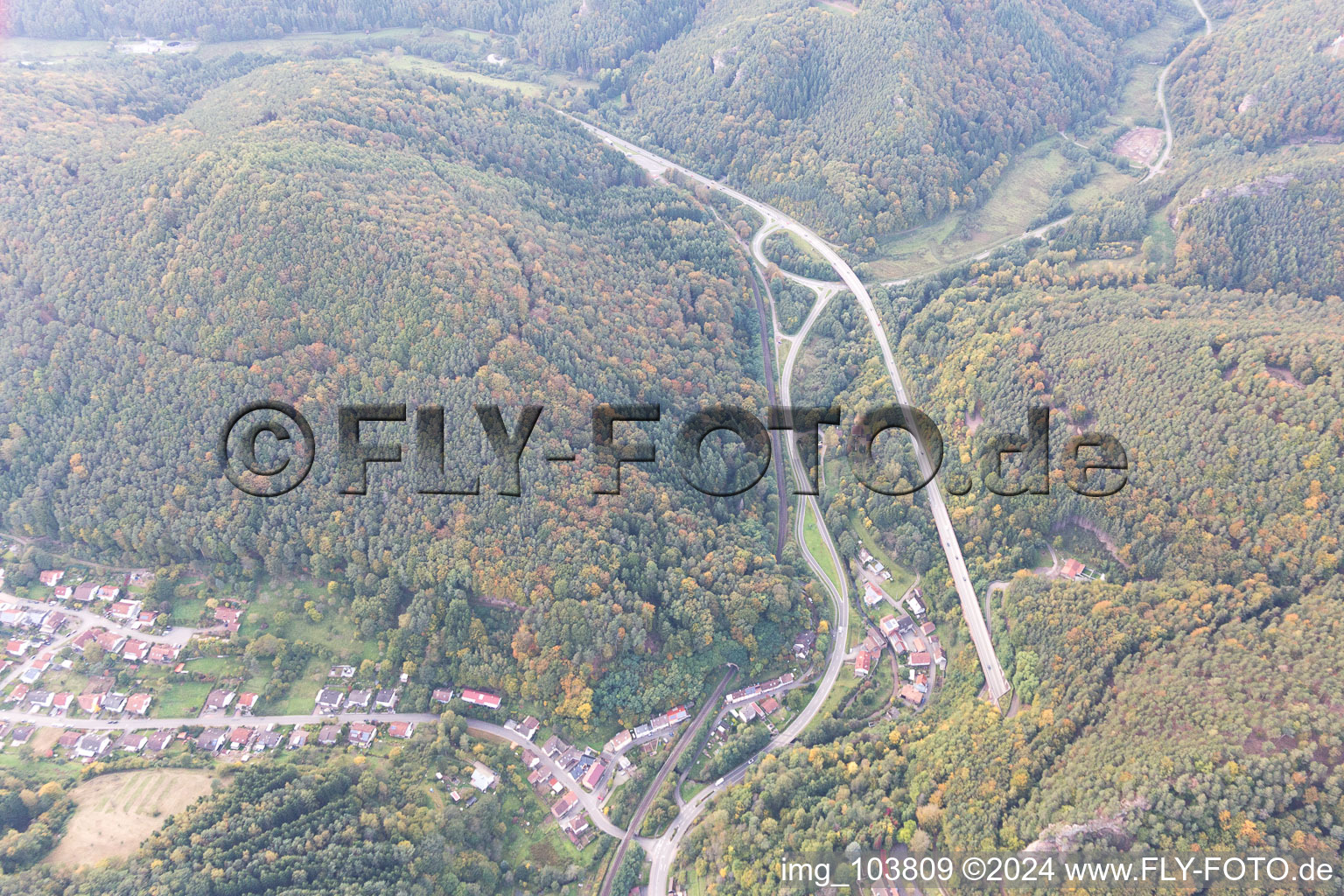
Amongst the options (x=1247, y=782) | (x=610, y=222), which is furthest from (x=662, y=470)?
(x=1247, y=782)

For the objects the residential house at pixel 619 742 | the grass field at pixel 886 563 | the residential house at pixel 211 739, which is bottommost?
the residential house at pixel 619 742

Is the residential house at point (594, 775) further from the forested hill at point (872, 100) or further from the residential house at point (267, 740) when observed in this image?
the forested hill at point (872, 100)

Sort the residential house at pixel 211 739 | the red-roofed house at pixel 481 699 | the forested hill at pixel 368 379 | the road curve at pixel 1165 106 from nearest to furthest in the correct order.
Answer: the residential house at pixel 211 739
the red-roofed house at pixel 481 699
the forested hill at pixel 368 379
the road curve at pixel 1165 106

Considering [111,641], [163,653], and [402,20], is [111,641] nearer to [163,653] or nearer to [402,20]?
[163,653]

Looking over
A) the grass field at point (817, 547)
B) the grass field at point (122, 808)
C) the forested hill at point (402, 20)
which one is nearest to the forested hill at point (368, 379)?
the grass field at point (817, 547)

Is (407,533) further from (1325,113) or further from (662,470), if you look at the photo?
(1325,113)

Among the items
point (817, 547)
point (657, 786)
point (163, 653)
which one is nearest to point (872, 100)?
point (817, 547)
